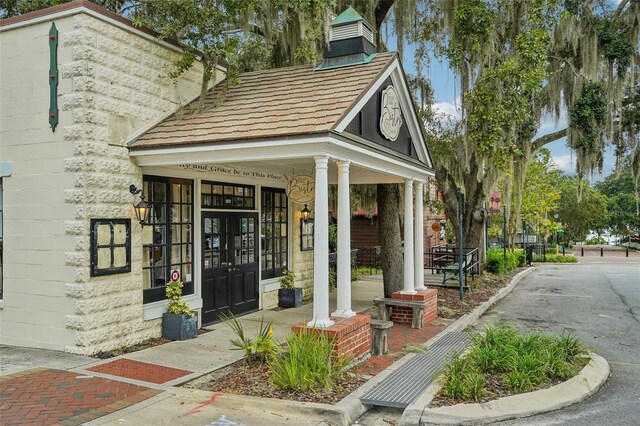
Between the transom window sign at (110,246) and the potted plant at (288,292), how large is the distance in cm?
437

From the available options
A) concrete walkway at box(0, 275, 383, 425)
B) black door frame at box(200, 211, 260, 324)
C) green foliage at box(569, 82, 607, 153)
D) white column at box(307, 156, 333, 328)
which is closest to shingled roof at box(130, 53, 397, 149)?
white column at box(307, 156, 333, 328)

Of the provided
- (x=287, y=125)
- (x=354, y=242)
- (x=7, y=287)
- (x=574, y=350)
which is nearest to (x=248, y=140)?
(x=287, y=125)

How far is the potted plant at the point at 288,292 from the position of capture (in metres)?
11.3

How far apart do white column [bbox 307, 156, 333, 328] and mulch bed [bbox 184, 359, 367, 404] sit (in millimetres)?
897

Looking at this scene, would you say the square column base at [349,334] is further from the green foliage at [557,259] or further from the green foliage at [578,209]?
the green foliage at [578,209]

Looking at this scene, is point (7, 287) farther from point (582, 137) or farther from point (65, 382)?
point (582, 137)

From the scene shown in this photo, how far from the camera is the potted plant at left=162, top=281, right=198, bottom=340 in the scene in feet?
26.8

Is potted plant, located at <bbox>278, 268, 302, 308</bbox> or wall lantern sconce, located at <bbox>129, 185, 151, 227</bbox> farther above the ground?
wall lantern sconce, located at <bbox>129, 185, 151, 227</bbox>

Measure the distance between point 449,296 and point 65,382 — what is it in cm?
980

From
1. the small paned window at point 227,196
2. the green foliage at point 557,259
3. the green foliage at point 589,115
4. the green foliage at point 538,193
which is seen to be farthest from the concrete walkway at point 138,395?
the green foliage at point 557,259

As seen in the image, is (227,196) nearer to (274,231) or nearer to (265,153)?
(274,231)

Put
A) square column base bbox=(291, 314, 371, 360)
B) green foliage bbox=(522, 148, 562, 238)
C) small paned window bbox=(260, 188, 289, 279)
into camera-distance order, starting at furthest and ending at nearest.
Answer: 1. green foliage bbox=(522, 148, 562, 238)
2. small paned window bbox=(260, 188, 289, 279)
3. square column base bbox=(291, 314, 371, 360)

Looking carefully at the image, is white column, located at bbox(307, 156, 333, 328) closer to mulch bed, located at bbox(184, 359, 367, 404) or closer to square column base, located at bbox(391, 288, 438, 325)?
mulch bed, located at bbox(184, 359, 367, 404)

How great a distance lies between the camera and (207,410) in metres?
5.20
